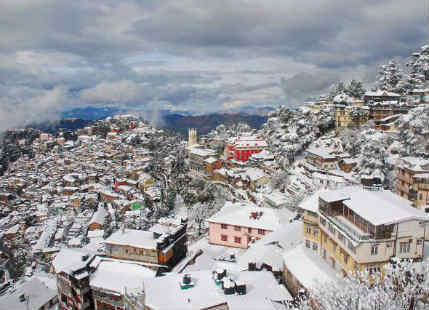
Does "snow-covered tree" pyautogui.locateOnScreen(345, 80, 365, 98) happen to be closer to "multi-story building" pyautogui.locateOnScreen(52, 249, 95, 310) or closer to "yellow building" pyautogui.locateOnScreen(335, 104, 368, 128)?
"yellow building" pyautogui.locateOnScreen(335, 104, 368, 128)

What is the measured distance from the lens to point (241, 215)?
1436 inches

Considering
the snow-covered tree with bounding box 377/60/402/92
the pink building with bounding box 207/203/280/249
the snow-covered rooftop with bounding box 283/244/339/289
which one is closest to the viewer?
the snow-covered rooftop with bounding box 283/244/339/289

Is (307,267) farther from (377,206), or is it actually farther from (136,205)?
(136,205)

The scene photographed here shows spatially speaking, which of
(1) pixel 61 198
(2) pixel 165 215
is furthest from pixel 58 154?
(2) pixel 165 215

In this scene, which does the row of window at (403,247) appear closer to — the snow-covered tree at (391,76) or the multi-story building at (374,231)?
the multi-story building at (374,231)

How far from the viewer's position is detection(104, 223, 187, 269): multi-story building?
89.5 feet

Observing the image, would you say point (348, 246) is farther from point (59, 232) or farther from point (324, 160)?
point (59, 232)

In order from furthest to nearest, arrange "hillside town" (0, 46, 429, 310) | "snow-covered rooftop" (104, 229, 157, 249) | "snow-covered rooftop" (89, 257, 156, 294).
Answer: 1. "snow-covered rooftop" (104, 229, 157, 249)
2. "snow-covered rooftop" (89, 257, 156, 294)
3. "hillside town" (0, 46, 429, 310)

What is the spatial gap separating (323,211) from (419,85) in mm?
46967

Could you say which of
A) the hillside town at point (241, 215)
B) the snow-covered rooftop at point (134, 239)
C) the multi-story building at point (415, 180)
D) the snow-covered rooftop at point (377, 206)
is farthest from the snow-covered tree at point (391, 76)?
the snow-covered rooftop at point (134, 239)

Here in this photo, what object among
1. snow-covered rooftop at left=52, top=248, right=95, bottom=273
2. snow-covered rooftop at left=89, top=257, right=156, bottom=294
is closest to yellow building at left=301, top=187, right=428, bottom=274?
snow-covered rooftop at left=89, top=257, right=156, bottom=294

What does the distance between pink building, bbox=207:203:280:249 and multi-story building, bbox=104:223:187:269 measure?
22.6ft

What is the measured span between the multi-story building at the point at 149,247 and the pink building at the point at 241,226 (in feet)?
22.6

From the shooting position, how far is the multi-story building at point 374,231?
56.7ft
